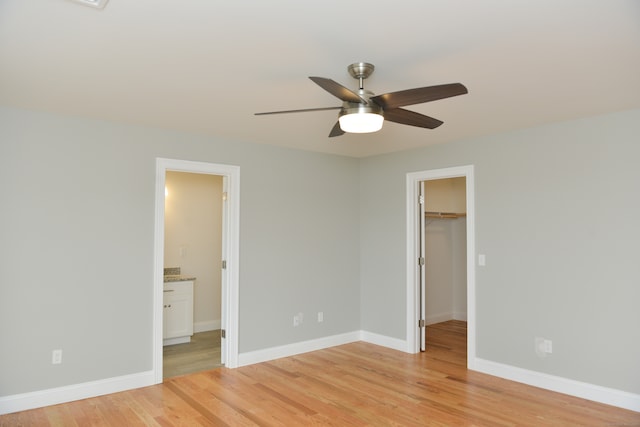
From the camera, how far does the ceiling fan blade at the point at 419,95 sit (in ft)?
7.36

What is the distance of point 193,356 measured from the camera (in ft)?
16.7

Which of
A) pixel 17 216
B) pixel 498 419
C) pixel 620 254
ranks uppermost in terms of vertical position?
pixel 17 216

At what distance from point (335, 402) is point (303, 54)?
9.22 feet

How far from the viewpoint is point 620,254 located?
364 cm

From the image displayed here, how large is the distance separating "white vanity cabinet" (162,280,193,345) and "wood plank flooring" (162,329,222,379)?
12 centimetres

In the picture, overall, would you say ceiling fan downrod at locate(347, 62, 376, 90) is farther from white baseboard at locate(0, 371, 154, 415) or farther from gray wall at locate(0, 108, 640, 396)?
white baseboard at locate(0, 371, 154, 415)

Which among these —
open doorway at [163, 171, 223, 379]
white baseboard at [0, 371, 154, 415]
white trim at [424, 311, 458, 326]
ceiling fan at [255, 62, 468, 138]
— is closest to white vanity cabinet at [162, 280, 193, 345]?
open doorway at [163, 171, 223, 379]

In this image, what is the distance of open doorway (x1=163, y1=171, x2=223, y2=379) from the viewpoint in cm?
566

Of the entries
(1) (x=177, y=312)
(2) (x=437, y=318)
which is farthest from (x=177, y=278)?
(2) (x=437, y=318)

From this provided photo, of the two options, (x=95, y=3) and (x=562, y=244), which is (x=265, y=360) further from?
(x=95, y=3)

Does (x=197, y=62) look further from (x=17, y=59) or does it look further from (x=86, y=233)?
(x=86, y=233)

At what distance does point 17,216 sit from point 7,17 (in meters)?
2.00

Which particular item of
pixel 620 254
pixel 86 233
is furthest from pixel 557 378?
pixel 86 233

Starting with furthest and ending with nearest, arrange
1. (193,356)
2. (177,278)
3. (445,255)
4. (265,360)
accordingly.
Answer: (445,255), (177,278), (193,356), (265,360)
